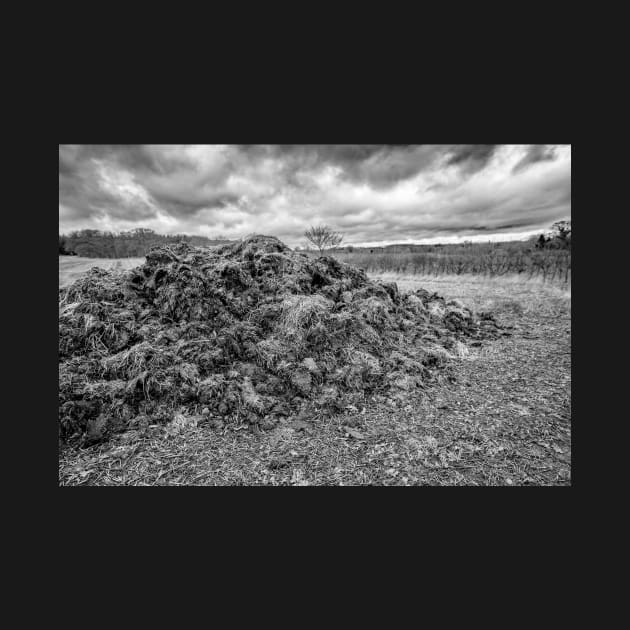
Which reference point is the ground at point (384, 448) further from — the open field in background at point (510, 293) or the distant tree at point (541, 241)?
the distant tree at point (541, 241)

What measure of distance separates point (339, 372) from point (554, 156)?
12.6 feet

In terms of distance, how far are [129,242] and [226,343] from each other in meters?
4.18

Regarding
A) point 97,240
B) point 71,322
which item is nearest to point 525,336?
Answer: point 71,322

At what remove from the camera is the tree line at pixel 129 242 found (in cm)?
524

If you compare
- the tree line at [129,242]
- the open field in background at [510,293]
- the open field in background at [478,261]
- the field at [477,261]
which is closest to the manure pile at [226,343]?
the tree line at [129,242]

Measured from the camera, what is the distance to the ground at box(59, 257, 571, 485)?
99.2 inches

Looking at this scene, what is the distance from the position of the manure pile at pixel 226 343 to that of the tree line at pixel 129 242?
0.55m

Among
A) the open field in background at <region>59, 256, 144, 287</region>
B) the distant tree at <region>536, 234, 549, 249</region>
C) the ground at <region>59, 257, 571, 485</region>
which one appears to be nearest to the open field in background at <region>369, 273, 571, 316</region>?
the distant tree at <region>536, 234, 549, 249</region>

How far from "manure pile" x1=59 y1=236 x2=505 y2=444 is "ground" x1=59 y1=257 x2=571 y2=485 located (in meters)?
0.24

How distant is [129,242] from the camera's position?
623cm

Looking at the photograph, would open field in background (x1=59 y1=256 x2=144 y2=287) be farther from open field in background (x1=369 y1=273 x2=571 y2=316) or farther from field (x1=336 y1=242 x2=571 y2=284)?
field (x1=336 y1=242 x2=571 y2=284)

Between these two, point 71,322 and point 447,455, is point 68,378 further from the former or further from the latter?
point 447,455

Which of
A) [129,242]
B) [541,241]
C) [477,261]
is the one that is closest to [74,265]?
[129,242]

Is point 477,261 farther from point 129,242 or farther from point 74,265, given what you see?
point 74,265
